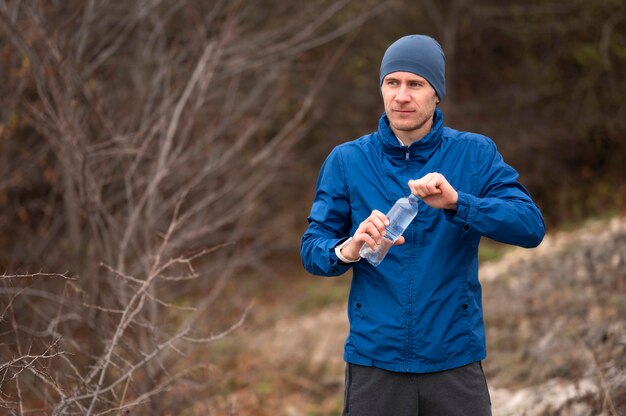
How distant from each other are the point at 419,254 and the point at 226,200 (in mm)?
5082

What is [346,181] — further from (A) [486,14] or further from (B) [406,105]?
(A) [486,14]

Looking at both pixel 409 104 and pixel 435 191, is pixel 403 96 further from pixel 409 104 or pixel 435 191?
pixel 435 191

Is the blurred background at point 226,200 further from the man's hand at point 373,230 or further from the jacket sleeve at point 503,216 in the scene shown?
the jacket sleeve at point 503,216

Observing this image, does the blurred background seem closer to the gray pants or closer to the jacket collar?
the gray pants

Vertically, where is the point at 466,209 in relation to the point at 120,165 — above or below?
Answer: above

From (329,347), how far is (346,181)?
19.5 feet

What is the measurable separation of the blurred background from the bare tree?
0.03 metres

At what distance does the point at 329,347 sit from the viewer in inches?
338

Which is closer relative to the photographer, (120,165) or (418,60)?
(418,60)

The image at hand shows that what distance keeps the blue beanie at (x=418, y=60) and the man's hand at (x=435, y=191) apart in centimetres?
46

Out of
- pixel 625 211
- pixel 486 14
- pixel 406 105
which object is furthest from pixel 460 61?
pixel 406 105

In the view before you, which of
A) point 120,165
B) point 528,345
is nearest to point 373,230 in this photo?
point 120,165

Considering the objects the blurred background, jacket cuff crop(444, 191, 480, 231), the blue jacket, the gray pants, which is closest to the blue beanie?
the blue jacket

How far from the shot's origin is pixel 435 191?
8.20 ft
